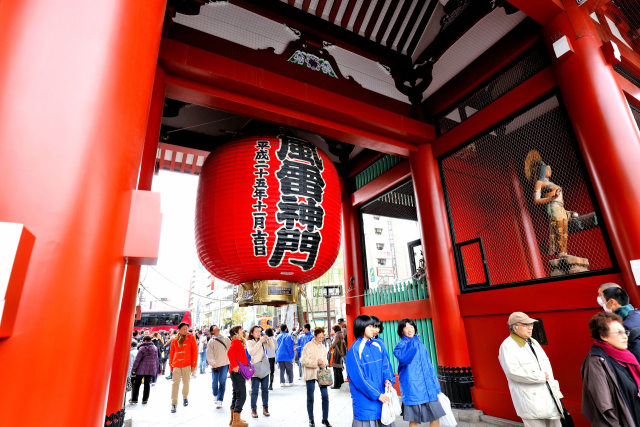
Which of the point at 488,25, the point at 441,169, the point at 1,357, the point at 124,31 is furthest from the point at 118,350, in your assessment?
the point at 488,25

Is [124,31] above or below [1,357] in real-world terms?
above

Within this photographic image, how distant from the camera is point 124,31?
163 centimetres

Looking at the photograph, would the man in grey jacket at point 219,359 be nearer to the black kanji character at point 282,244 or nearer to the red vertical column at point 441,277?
the black kanji character at point 282,244

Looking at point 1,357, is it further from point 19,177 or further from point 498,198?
point 498,198

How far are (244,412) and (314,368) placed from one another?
2.14 meters

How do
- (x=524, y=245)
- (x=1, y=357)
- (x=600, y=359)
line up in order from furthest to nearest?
(x=524, y=245) → (x=600, y=359) → (x=1, y=357)

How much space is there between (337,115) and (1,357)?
198 inches

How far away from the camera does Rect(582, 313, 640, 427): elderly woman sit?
2182 mm

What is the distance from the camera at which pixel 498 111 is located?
527cm

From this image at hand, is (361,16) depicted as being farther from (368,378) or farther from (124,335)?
(124,335)

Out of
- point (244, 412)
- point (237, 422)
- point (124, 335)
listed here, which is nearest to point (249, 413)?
point (244, 412)

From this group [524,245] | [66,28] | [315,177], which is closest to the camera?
[66,28]

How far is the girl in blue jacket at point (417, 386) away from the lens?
3699 mm

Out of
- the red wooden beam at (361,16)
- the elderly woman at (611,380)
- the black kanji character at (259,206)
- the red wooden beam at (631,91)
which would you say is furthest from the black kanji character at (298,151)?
the red wooden beam at (631,91)
